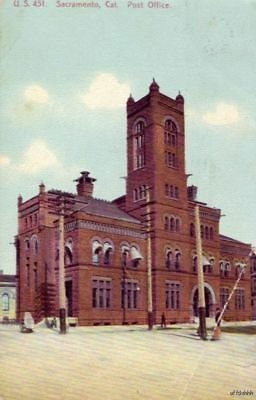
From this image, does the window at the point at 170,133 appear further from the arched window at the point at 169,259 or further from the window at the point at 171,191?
the arched window at the point at 169,259

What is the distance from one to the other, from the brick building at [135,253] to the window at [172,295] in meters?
0.05

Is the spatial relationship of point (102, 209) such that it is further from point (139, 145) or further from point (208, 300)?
Answer: point (208, 300)

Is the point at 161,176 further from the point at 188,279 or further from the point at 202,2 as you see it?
the point at 202,2

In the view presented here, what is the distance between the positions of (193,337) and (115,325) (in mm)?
7164

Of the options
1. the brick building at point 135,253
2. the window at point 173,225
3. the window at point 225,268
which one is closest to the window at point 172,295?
the brick building at point 135,253

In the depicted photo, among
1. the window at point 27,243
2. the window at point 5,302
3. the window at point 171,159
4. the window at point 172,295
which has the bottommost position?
the window at point 5,302

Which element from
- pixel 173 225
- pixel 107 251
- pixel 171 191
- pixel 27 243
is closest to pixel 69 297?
pixel 107 251

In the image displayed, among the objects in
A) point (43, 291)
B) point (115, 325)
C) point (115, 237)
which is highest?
point (115, 237)

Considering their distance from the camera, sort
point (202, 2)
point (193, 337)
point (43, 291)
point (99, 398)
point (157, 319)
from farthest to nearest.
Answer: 1. point (157, 319)
2. point (43, 291)
3. point (193, 337)
4. point (202, 2)
5. point (99, 398)

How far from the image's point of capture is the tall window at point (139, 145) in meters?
16.6

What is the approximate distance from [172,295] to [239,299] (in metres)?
3.30

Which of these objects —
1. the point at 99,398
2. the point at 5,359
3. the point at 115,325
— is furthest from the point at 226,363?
the point at 115,325

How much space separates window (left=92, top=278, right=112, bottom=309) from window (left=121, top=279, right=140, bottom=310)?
557mm

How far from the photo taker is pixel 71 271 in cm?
1934
